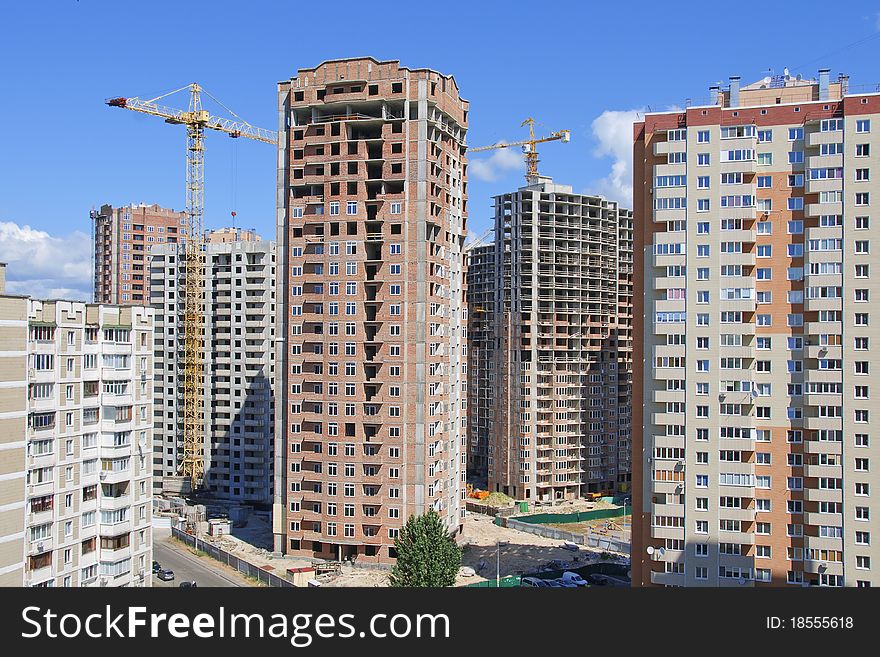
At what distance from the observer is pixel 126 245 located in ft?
472

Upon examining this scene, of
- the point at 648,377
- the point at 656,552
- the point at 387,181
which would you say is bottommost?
the point at 656,552

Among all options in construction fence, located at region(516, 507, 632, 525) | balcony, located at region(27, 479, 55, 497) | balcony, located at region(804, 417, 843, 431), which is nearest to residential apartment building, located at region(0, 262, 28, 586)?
balcony, located at region(27, 479, 55, 497)

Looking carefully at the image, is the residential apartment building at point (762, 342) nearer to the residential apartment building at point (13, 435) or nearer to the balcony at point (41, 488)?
the balcony at point (41, 488)

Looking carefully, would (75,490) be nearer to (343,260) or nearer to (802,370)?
(343,260)

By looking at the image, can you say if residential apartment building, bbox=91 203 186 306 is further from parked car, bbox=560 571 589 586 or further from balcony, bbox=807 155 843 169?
balcony, bbox=807 155 843 169

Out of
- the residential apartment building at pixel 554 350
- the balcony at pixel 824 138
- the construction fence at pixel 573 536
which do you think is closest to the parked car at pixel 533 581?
the construction fence at pixel 573 536

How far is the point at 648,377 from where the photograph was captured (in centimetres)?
5281

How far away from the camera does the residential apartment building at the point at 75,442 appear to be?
3912 cm

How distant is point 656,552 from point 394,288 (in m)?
29.6

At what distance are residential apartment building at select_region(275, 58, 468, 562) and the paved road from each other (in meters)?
6.04

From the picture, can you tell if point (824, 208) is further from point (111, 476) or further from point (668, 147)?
point (111, 476)

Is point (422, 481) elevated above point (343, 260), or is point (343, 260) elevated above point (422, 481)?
point (343, 260)
